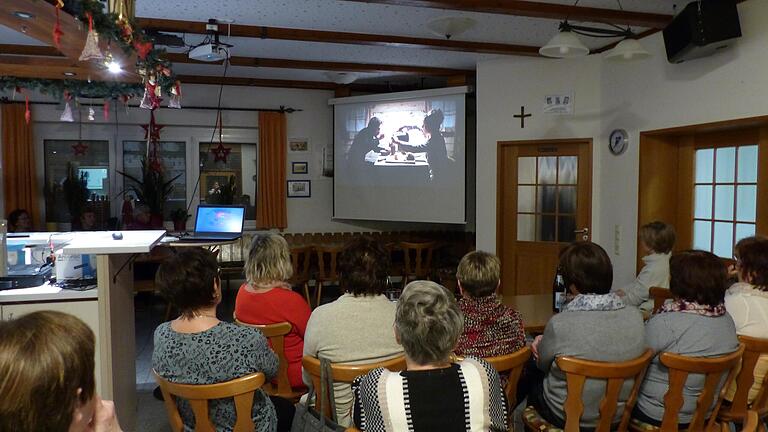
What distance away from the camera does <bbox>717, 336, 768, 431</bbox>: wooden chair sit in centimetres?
217

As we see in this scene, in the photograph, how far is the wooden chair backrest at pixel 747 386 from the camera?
2170 mm

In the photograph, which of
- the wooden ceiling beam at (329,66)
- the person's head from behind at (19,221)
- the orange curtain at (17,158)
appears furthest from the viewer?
the orange curtain at (17,158)

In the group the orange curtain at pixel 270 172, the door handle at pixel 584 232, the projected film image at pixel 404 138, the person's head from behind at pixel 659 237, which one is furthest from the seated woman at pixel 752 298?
the orange curtain at pixel 270 172

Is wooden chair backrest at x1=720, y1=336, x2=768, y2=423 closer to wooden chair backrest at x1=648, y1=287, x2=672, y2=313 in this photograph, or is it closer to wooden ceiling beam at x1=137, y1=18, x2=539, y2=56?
wooden chair backrest at x1=648, y1=287, x2=672, y2=313

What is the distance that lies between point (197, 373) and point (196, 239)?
3102 millimetres

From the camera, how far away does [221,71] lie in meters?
6.60

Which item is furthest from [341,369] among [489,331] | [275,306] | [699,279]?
[699,279]

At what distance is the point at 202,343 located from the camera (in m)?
1.91

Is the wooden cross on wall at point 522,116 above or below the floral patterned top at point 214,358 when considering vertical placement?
above

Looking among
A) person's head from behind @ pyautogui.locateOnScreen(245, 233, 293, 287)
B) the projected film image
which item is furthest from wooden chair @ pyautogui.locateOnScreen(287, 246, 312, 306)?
person's head from behind @ pyautogui.locateOnScreen(245, 233, 293, 287)

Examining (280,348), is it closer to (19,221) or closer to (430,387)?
(430,387)

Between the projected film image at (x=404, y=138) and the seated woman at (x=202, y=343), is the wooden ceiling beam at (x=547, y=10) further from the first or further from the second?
the seated woman at (x=202, y=343)

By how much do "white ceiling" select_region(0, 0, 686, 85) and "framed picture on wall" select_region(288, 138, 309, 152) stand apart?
5.25ft

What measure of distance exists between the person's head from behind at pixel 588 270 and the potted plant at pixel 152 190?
5630 mm
